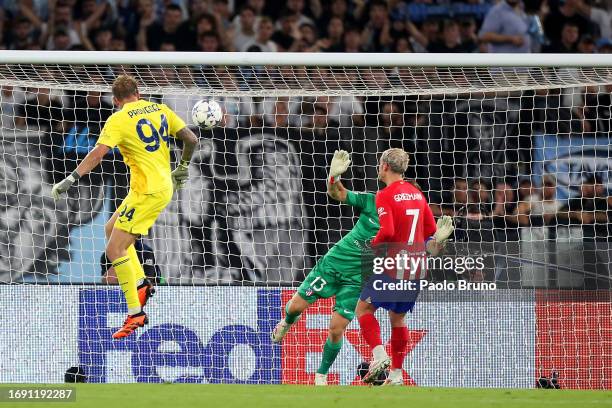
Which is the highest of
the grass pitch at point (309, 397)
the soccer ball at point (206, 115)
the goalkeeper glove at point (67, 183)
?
the soccer ball at point (206, 115)

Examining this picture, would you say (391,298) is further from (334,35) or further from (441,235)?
(334,35)

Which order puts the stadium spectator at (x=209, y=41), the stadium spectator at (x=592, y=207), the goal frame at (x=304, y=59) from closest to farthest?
1. the goal frame at (x=304, y=59)
2. the stadium spectator at (x=592, y=207)
3. the stadium spectator at (x=209, y=41)

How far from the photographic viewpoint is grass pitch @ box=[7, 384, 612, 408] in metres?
7.71

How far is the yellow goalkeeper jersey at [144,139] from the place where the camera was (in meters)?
8.78

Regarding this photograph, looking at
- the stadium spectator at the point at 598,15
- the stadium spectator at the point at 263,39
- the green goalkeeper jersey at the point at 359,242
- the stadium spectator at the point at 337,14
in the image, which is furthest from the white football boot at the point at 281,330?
the stadium spectator at the point at 598,15

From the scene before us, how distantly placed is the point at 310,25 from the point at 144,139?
5.81m

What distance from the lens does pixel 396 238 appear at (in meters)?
9.37

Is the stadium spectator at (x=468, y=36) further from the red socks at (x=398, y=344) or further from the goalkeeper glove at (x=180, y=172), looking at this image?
the goalkeeper glove at (x=180, y=172)

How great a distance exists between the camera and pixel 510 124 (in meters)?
11.1

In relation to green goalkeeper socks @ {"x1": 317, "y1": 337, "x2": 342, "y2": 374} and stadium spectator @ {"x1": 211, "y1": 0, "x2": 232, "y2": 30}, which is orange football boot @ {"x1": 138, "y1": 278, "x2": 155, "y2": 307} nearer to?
green goalkeeper socks @ {"x1": 317, "y1": 337, "x2": 342, "y2": 374}

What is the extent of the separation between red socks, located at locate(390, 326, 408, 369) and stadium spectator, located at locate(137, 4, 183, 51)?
597 centimetres

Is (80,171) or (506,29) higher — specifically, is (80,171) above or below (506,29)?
below

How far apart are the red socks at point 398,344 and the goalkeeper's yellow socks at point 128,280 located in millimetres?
2078

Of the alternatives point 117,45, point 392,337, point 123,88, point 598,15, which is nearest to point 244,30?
point 117,45
